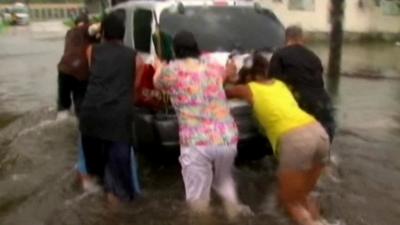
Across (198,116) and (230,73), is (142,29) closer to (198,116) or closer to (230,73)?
(230,73)

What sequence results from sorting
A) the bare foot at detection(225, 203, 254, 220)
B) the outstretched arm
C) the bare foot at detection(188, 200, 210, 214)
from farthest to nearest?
the bare foot at detection(225, 203, 254, 220) < the bare foot at detection(188, 200, 210, 214) < the outstretched arm

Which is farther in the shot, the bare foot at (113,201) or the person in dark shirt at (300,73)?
the person in dark shirt at (300,73)

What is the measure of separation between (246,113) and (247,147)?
1.27ft

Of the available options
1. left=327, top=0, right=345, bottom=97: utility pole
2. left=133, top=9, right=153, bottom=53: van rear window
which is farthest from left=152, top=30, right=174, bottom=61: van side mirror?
left=327, top=0, right=345, bottom=97: utility pole

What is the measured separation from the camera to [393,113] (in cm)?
1204

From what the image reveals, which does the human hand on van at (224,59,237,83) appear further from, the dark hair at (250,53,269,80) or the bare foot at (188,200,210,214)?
the bare foot at (188,200,210,214)

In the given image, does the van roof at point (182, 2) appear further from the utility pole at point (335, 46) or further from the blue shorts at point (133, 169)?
the utility pole at point (335, 46)

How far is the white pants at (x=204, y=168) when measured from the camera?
6.12 m

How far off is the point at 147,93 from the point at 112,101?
1314mm

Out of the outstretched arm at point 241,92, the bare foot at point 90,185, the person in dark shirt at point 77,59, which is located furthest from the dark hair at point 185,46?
the person in dark shirt at point 77,59

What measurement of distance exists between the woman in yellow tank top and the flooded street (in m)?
0.61

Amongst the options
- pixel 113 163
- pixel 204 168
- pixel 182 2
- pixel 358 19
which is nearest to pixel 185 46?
pixel 204 168

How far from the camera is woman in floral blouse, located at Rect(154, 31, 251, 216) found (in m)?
6.11

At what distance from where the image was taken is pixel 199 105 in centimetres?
614
